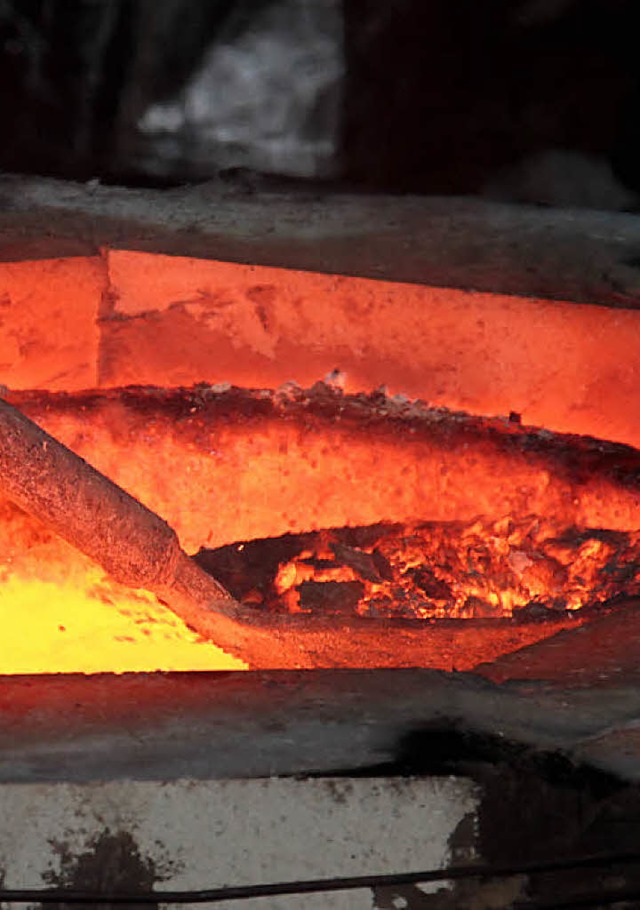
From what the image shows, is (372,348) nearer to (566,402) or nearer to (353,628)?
(566,402)

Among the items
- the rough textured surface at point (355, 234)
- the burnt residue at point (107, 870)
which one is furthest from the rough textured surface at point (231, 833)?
the rough textured surface at point (355, 234)

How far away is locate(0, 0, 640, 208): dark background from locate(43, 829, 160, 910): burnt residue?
229cm

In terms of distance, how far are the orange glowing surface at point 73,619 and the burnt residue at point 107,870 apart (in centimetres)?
93

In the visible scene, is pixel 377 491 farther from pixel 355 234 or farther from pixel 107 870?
pixel 107 870

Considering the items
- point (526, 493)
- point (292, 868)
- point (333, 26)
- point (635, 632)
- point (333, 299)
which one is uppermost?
point (333, 26)

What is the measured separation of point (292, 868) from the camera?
4.45 ft

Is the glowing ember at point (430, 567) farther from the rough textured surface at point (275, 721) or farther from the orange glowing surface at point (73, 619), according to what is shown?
the rough textured surface at point (275, 721)

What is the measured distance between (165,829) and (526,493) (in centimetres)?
170

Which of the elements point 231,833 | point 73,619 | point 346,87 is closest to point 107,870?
point 231,833

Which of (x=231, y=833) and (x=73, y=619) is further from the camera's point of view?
(x=73, y=619)

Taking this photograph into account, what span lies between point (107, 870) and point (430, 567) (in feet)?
5.44

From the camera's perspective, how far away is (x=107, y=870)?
1.35 m

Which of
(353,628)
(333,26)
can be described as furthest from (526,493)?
(333,26)

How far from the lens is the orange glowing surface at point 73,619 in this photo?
2.34m
